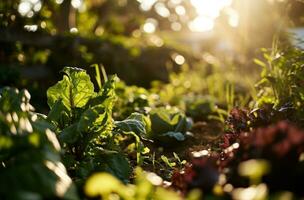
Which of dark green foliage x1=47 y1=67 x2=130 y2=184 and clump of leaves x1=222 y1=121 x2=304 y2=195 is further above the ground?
dark green foliage x1=47 y1=67 x2=130 y2=184

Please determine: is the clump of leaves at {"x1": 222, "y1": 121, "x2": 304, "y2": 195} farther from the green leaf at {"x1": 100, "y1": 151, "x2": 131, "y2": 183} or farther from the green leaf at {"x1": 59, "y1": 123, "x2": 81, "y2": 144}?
the green leaf at {"x1": 59, "y1": 123, "x2": 81, "y2": 144}

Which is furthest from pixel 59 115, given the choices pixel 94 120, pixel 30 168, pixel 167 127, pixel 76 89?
pixel 167 127

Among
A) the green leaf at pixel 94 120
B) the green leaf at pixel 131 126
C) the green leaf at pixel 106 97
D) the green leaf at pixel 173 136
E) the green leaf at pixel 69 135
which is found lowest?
the green leaf at pixel 69 135

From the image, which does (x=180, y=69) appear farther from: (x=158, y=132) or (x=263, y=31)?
(x=158, y=132)

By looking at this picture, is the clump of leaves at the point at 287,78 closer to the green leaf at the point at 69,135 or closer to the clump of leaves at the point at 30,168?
the green leaf at the point at 69,135

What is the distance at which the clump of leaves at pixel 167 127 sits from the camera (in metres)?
3.68

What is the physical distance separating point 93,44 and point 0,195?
22.9 ft

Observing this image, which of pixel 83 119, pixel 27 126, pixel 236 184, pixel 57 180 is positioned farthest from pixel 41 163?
pixel 83 119

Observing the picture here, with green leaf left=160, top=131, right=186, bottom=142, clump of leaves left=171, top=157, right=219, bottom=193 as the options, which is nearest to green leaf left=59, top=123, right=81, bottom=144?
clump of leaves left=171, top=157, right=219, bottom=193

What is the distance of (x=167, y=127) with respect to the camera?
3799 mm

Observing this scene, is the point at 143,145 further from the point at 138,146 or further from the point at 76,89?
the point at 76,89

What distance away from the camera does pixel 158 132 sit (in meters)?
3.79

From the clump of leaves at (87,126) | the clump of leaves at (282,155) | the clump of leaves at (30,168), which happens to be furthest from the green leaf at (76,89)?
the clump of leaves at (282,155)

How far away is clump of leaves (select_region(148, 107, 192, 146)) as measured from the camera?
3684mm
